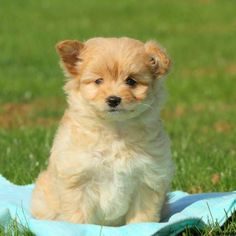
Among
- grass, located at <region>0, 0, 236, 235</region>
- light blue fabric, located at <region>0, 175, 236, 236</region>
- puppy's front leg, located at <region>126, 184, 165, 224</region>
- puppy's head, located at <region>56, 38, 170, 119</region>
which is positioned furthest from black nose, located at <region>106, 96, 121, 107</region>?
grass, located at <region>0, 0, 236, 235</region>

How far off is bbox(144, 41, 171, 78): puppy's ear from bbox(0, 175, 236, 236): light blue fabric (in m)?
1.06

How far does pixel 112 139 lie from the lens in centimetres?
548

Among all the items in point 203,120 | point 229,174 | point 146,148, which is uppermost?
point 146,148

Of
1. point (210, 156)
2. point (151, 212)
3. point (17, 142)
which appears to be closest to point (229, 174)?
point (210, 156)

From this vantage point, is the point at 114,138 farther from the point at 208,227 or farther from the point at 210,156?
the point at 210,156

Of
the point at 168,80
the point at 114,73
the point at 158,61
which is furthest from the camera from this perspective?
the point at 168,80

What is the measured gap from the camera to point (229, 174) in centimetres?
726

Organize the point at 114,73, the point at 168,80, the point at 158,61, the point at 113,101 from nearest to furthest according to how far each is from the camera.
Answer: the point at 113,101, the point at 114,73, the point at 158,61, the point at 168,80

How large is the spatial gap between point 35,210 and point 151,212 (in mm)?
971

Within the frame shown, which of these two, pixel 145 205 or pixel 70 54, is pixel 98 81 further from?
pixel 145 205

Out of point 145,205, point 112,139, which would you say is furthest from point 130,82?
point 145,205

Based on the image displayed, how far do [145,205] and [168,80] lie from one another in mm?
11475

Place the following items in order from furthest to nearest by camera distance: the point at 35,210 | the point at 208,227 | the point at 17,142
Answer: the point at 17,142 → the point at 35,210 → the point at 208,227

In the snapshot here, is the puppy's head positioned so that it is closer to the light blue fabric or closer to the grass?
the light blue fabric
